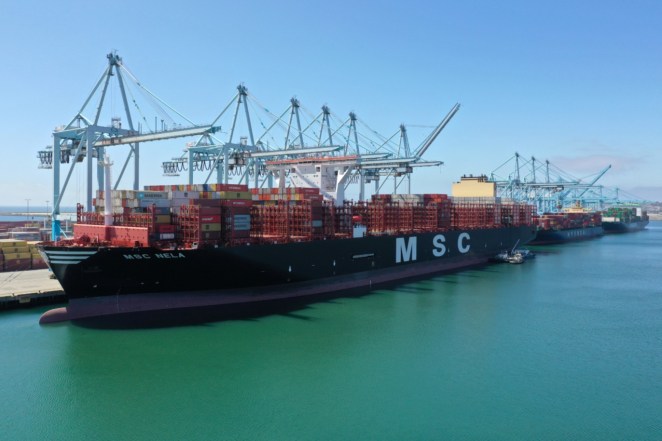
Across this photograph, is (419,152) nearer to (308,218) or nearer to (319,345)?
(308,218)

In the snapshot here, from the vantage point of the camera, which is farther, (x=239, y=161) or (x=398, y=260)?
(x=239, y=161)

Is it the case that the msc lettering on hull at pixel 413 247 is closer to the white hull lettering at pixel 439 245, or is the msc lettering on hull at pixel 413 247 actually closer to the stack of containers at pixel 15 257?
the white hull lettering at pixel 439 245

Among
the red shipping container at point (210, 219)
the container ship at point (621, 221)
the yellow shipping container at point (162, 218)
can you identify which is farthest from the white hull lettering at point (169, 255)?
the container ship at point (621, 221)

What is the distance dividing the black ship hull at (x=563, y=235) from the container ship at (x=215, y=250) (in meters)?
42.9

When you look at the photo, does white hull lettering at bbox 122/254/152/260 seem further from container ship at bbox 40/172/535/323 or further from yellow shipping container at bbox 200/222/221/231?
yellow shipping container at bbox 200/222/221/231

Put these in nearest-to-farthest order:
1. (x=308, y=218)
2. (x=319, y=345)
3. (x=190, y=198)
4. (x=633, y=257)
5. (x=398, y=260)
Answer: (x=319, y=345) < (x=190, y=198) < (x=308, y=218) < (x=398, y=260) < (x=633, y=257)

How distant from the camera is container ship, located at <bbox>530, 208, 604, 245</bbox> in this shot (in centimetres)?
6875

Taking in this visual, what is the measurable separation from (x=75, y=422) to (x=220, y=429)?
12.4 feet

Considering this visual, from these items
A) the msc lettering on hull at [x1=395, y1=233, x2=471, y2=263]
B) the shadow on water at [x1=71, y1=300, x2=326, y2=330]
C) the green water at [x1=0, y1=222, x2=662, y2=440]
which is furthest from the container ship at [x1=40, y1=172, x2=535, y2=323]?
the green water at [x1=0, y1=222, x2=662, y2=440]

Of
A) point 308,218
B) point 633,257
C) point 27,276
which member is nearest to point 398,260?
point 308,218

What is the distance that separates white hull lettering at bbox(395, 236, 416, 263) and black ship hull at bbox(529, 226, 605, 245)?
3991cm

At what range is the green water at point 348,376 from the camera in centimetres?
1184

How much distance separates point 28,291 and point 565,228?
73.0 meters

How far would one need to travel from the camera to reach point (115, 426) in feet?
38.7
